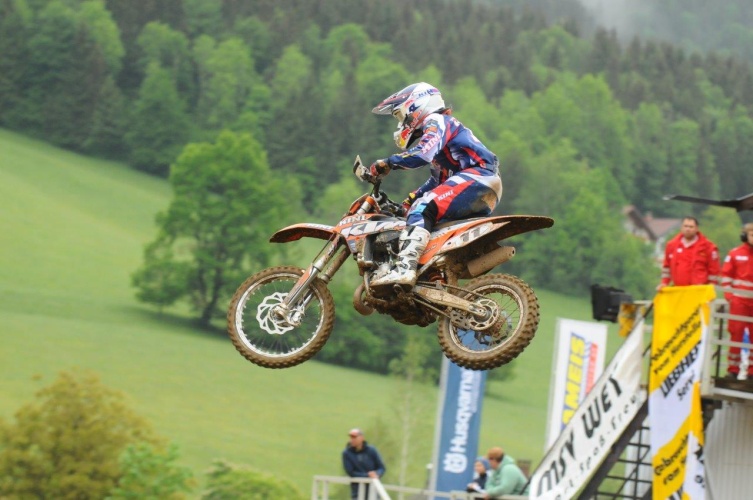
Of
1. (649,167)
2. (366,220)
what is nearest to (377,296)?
(366,220)

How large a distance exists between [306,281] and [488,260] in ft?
5.29

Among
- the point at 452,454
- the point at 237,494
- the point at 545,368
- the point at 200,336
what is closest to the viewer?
the point at 452,454

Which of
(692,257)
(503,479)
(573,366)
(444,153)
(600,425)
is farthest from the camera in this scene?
(573,366)

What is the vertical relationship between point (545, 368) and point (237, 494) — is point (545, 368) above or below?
above

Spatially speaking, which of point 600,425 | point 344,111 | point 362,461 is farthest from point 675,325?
point 344,111

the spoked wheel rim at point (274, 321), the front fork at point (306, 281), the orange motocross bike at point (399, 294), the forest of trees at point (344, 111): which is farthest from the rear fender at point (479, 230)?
the forest of trees at point (344, 111)

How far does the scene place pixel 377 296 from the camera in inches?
457

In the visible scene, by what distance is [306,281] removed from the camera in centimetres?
1210

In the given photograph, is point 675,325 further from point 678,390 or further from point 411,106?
point 411,106

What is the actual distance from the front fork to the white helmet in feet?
3.66

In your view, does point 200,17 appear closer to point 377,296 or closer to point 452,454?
point 452,454

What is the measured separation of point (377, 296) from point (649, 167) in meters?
139

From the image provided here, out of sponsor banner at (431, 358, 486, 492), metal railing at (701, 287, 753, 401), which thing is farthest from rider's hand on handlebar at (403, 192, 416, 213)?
sponsor banner at (431, 358, 486, 492)

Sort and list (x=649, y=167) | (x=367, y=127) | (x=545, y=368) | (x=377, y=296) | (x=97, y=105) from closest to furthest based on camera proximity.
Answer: (x=377, y=296)
(x=545, y=368)
(x=367, y=127)
(x=97, y=105)
(x=649, y=167)
